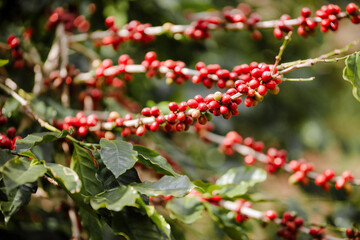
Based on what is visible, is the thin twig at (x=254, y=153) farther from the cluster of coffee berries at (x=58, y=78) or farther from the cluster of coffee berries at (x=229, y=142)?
the cluster of coffee berries at (x=58, y=78)

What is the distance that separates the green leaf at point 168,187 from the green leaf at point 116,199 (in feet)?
0.10

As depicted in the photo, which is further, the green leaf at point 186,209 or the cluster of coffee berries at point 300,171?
the cluster of coffee berries at point 300,171

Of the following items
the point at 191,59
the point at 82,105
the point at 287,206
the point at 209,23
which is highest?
the point at 209,23

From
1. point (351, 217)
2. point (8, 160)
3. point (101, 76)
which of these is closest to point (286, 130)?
point (351, 217)

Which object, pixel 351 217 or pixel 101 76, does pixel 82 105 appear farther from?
pixel 351 217

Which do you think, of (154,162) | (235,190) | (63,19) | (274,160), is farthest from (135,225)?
(63,19)

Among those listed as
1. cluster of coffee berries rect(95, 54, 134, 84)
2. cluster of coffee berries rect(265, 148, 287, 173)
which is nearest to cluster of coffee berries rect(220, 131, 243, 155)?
cluster of coffee berries rect(265, 148, 287, 173)

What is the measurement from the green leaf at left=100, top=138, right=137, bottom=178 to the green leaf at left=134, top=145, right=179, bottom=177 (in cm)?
5

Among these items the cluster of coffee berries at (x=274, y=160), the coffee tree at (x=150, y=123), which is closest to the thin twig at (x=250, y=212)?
the coffee tree at (x=150, y=123)

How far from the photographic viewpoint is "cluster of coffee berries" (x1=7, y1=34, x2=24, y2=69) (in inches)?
50.1

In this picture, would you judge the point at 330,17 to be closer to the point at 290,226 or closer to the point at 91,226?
the point at 290,226

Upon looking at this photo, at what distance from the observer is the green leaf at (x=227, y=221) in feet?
3.38

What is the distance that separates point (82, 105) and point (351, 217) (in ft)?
4.30

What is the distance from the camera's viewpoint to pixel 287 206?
1.41m
